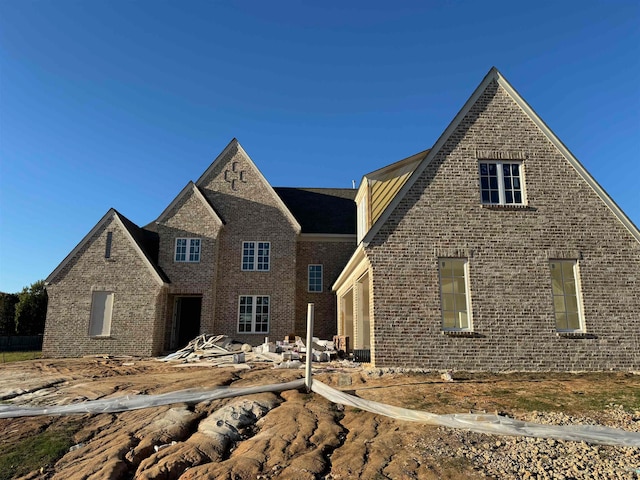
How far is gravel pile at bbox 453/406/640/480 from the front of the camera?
4781 mm

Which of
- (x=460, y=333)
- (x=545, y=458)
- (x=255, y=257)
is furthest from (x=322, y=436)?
(x=255, y=257)

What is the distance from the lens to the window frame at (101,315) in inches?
768

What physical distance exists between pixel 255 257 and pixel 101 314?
7604 mm

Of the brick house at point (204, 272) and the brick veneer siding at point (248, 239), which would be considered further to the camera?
the brick veneer siding at point (248, 239)

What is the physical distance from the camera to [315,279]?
897 inches

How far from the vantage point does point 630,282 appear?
11.7 meters

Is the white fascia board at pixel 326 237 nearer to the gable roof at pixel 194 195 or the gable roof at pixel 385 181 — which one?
the gable roof at pixel 194 195

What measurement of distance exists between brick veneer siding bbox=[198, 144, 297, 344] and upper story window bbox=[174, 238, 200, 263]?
3.95ft

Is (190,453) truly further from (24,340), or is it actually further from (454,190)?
(24,340)

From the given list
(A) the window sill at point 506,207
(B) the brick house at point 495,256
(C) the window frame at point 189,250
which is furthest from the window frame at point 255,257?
(A) the window sill at point 506,207

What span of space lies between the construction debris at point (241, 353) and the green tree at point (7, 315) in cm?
2206

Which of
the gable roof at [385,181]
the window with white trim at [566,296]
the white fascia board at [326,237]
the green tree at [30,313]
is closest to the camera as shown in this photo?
the window with white trim at [566,296]

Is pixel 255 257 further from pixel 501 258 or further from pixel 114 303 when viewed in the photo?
pixel 501 258

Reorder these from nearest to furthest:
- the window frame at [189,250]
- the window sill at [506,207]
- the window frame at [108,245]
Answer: the window sill at [506,207] → the window frame at [108,245] → the window frame at [189,250]
